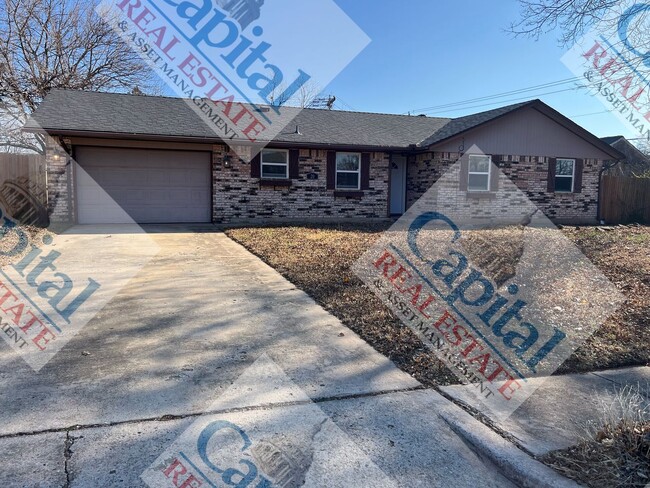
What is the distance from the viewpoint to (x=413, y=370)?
4.12 metres

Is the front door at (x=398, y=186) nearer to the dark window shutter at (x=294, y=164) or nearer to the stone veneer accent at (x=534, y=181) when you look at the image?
the stone veneer accent at (x=534, y=181)

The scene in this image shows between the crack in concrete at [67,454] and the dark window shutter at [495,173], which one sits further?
the dark window shutter at [495,173]

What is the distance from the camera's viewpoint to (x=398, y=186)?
1756cm

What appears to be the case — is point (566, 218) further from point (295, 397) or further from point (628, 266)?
point (295, 397)

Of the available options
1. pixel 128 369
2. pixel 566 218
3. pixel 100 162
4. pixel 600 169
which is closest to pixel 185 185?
pixel 100 162

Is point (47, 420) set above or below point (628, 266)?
below

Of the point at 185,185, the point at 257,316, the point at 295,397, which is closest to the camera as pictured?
the point at 295,397

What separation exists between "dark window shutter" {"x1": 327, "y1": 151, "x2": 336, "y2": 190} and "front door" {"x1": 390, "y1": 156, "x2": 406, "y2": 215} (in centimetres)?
259

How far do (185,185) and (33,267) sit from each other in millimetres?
7149

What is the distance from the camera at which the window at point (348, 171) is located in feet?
52.4

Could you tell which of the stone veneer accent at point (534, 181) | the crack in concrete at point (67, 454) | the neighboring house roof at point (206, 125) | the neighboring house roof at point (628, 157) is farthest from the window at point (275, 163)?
the neighboring house roof at point (628, 157)

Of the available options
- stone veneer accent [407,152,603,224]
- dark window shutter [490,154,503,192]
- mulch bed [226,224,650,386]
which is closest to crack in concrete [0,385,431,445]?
mulch bed [226,224,650,386]

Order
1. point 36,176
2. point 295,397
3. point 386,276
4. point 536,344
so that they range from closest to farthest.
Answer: point 295,397
point 536,344
point 386,276
point 36,176

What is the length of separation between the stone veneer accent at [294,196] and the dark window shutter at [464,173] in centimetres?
254
